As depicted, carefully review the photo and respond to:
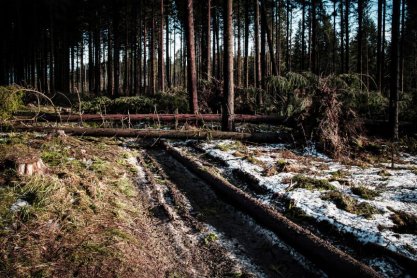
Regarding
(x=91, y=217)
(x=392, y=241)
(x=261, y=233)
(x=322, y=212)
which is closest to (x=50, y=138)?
(x=91, y=217)

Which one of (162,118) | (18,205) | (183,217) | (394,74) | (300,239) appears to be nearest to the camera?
(300,239)

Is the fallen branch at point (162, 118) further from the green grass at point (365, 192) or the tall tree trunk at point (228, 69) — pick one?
the green grass at point (365, 192)

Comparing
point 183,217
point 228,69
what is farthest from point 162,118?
point 183,217

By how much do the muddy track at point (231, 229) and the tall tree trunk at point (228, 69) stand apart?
13.5ft

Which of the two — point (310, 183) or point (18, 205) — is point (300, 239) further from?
point (18, 205)

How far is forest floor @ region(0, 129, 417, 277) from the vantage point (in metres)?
3.73

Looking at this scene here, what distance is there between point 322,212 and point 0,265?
4330mm

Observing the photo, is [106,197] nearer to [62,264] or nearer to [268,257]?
[62,264]

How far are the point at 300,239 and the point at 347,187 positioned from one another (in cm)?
245

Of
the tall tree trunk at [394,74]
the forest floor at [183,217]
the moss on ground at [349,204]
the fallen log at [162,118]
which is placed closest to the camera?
the forest floor at [183,217]

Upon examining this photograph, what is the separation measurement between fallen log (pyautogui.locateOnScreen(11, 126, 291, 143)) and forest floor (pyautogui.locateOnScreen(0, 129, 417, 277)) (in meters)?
2.73

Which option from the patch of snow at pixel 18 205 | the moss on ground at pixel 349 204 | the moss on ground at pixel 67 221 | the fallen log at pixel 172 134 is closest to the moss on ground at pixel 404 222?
the moss on ground at pixel 349 204

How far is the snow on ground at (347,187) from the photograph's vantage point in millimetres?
4148

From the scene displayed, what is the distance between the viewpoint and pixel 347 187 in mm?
6059
